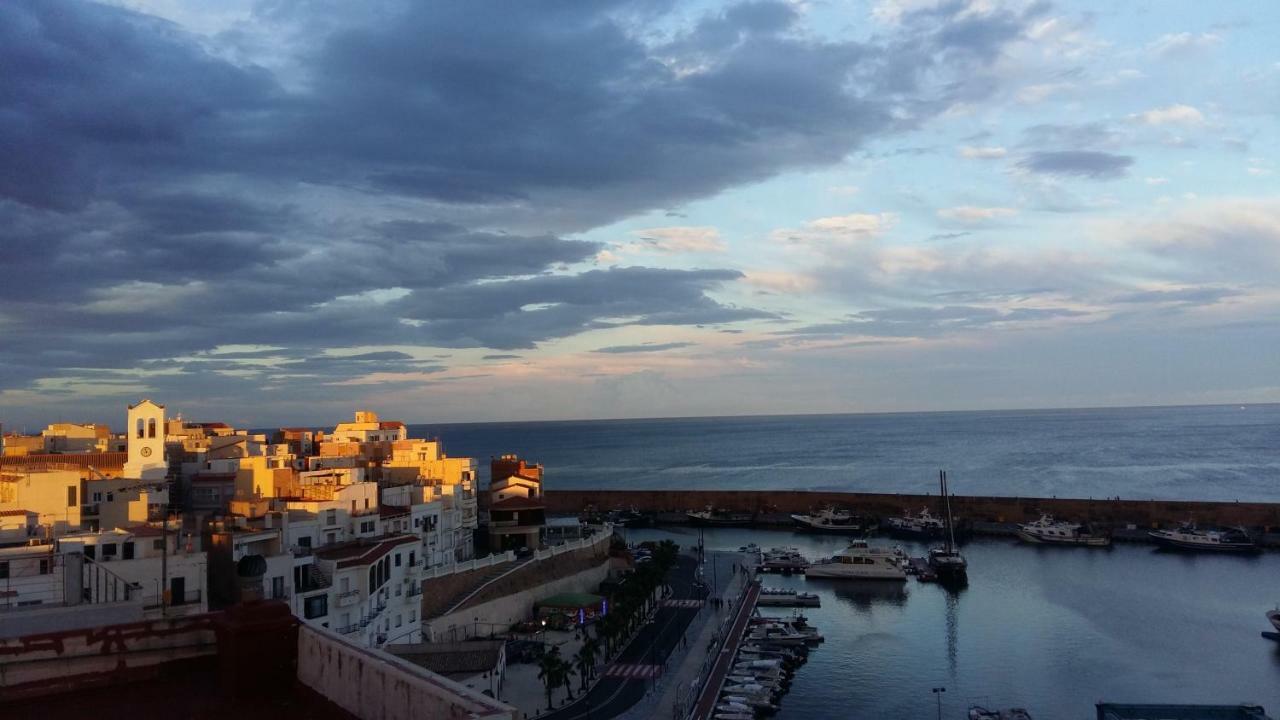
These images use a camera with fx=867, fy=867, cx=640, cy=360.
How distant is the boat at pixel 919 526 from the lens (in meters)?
78.0

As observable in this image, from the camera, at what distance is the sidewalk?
30.8 metres

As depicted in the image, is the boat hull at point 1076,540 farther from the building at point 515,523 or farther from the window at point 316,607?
the window at point 316,607

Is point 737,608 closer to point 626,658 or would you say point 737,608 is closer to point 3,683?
point 626,658

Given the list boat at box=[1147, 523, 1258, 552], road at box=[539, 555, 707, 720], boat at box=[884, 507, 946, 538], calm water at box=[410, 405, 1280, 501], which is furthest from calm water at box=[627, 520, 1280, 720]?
calm water at box=[410, 405, 1280, 501]

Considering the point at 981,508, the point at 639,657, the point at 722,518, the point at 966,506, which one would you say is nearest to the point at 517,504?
the point at 639,657

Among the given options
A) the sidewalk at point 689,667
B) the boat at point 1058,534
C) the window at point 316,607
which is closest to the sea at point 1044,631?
the boat at point 1058,534

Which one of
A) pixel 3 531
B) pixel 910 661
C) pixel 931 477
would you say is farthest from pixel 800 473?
pixel 3 531

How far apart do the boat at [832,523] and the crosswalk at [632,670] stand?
49281 millimetres

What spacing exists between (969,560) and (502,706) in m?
68.1

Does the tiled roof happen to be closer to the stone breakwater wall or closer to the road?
the road

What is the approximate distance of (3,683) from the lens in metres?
7.27

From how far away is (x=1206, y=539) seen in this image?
220ft

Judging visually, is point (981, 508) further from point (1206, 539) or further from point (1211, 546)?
point (1211, 546)

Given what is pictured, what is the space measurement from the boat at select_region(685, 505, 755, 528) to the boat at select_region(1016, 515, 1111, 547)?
25.7 m
